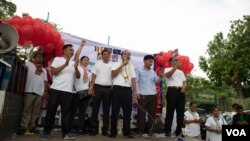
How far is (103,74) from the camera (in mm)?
6609

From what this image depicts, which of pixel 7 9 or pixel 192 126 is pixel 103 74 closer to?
pixel 192 126

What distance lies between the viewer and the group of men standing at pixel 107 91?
5.72 meters

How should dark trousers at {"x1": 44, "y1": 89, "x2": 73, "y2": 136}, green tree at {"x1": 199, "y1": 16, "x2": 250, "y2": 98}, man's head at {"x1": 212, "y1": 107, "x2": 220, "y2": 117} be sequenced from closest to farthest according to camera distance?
dark trousers at {"x1": 44, "y1": 89, "x2": 73, "y2": 136}, man's head at {"x1": 212, "y1": 107, "x2": 220, "y2": 117}, green tree at {"x1": 199, "y1": 16, "x2": 250, "y2": 98}

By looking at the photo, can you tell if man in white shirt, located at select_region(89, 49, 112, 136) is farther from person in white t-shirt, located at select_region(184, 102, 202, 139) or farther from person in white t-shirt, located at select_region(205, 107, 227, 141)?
person in white t-shirt, located at select_region(205, 107, 227, 141)

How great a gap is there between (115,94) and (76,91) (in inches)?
34.4

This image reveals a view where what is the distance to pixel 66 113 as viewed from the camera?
5715 millimetres

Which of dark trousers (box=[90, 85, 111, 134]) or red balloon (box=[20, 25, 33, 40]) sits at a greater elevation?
red balloon (box=[20, 25, 33, 40])

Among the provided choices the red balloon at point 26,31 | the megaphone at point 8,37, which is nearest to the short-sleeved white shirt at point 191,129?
the red balloon at point 26,31

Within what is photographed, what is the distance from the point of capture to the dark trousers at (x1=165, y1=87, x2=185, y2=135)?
697 cm

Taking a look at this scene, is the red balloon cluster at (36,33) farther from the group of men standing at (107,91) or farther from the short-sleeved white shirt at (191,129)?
the short-sleeved white shirt at (191,129)

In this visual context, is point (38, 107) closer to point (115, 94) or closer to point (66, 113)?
point (66, 113)

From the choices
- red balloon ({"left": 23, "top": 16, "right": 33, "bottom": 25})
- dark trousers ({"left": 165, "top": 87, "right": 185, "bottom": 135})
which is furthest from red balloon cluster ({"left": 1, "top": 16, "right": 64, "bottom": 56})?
dark trousers ({"left": 165, "top": 87, "right": 185, "bottom": 135})

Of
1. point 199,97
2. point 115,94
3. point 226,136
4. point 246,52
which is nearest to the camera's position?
point 226,136

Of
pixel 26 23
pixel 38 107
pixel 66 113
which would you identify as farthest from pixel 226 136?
pixel 26 23
